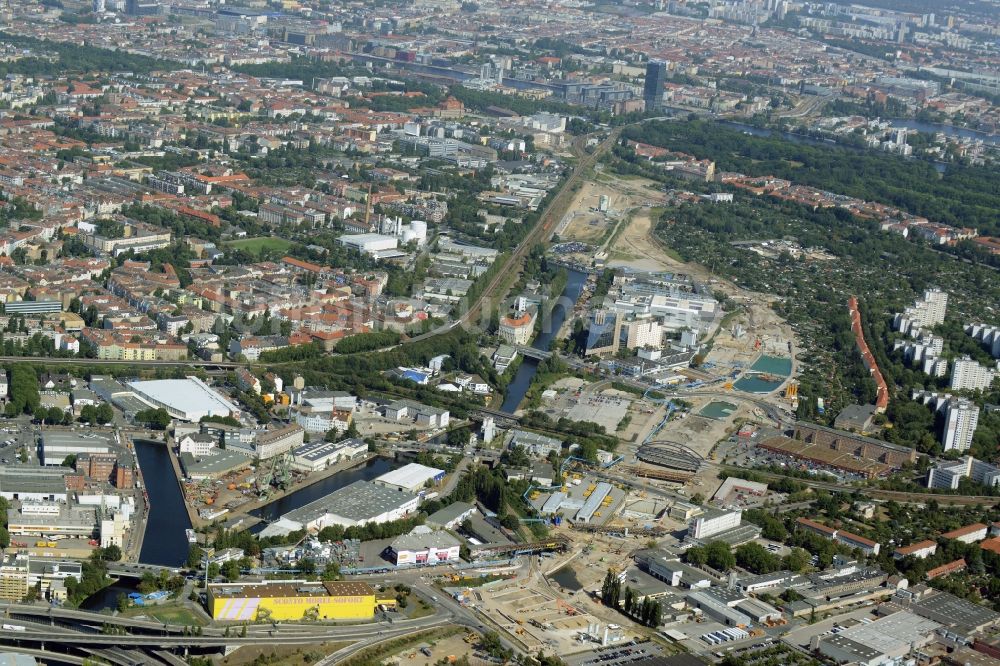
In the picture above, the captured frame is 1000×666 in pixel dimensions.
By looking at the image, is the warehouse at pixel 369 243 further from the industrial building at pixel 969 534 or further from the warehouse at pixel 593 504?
the industrial building at pixel 969 534

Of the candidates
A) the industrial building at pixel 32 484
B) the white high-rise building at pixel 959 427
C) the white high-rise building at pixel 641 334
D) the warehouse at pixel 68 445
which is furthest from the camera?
the white high-rise building at pixel 641 334

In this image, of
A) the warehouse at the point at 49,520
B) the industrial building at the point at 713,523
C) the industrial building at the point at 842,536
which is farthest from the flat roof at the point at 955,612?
the warehouse at the point at 49,520

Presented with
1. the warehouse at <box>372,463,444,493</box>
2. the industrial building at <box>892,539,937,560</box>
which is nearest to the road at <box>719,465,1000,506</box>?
the industrial building at <box>892,539,937,560</box>

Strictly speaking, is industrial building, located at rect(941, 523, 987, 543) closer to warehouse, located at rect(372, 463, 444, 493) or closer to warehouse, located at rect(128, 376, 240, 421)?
warehouse, located at rect(372, 463, 444, 493)

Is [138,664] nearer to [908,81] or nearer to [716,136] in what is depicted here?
[716,136]

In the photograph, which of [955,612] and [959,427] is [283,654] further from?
[959,427]

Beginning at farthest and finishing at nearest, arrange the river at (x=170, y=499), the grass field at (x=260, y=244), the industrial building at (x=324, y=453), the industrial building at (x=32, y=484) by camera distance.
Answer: the grass field at (x=260, y=244) → the industrial building at (x=324, y=453) → the industrial building at (x=32, y=484) → the river at (x=170, y=499)

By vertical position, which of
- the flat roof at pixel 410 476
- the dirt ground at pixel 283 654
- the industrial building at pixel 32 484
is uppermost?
the industrial building at pixel 32 484

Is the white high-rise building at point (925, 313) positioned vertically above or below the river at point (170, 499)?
above

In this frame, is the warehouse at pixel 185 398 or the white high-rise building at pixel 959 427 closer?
the warehouse at pixel 185 398
